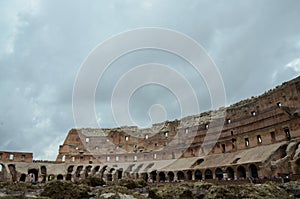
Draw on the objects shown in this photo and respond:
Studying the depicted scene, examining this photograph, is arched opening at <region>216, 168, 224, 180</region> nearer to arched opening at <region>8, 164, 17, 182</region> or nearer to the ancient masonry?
the ancient masonry

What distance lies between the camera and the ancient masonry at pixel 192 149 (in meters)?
33.8

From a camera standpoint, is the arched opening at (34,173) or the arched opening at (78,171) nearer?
the arched opening at (34,173)

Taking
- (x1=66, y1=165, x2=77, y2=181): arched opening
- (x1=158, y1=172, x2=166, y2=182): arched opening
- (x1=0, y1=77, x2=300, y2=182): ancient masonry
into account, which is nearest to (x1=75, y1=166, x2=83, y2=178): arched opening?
(x1=0, y1=77, x2=300, y2=182): ancient masonry

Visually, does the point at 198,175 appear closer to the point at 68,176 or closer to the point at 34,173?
the point at 68,176

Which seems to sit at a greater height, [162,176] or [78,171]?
[78,171]

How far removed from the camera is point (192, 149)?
162 ft

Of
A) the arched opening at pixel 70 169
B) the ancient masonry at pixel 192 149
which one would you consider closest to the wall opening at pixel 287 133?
the ancient masonry at pixel 192 149

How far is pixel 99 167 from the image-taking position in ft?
180

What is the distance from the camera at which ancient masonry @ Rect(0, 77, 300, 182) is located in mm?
33812

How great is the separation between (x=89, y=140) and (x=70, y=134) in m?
4.95

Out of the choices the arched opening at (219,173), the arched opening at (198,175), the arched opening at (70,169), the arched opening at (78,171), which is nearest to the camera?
the arched opening at (219,173)

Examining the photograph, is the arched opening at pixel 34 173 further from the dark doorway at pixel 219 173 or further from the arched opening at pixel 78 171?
the dark doorway at pixel 219 173

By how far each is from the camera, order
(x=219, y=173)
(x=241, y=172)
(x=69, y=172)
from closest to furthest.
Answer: (x=241, y=172)
(x=219, y=173)
(x=69, y=172)

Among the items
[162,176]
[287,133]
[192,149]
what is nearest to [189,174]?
[162,176]
